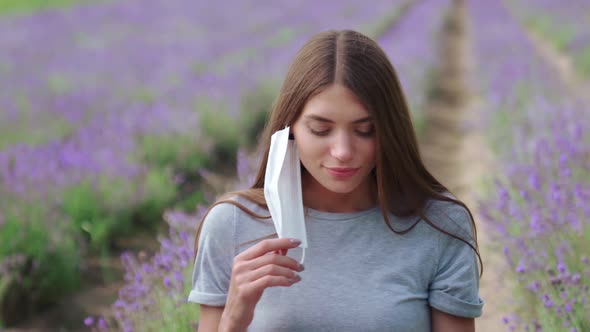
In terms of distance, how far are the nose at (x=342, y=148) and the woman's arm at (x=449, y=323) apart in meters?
0.42

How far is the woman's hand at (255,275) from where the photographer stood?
1332 millimetres

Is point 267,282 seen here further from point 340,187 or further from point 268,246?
point 340,187

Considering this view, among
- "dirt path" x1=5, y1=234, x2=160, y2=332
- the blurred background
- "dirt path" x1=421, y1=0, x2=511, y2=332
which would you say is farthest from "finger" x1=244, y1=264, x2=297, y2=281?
"dirt path" x1=5, y1=234, x2=160, y2=332

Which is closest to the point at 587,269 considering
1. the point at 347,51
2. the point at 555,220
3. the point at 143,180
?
the point at 555,220

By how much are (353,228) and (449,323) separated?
11.9 inches

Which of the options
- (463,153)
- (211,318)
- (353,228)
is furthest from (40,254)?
(463,153)

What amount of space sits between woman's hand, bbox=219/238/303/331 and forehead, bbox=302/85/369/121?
11.5 inches

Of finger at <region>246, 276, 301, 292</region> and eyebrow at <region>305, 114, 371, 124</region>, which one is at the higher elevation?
eyebrow at <region>305, 114, 371, 124</region>

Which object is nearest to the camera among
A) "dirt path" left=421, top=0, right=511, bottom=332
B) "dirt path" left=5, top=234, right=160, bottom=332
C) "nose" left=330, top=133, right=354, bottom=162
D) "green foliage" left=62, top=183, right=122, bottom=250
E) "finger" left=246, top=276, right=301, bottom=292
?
"finger" left=246, top=276, right=301, bottom=292

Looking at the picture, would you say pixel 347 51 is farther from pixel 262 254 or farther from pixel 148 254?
pixel 148 254

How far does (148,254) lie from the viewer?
396 centimetres

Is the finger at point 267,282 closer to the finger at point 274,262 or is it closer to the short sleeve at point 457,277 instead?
the finger at point 274,262

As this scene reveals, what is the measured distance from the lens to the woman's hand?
1332 mm

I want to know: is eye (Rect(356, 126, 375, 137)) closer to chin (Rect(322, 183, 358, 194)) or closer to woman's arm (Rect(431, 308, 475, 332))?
chin (Rect(322, 183, 358, 194))
